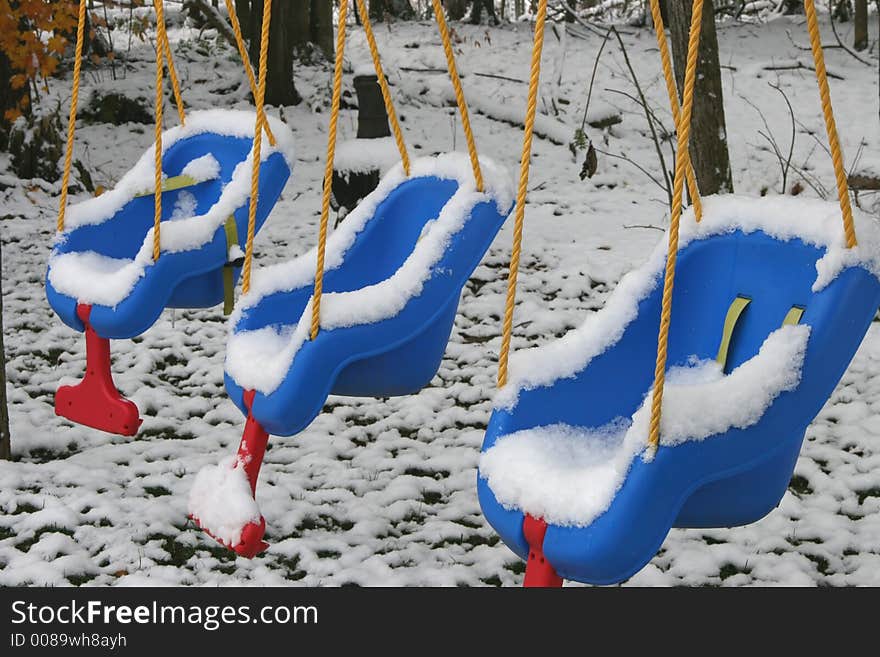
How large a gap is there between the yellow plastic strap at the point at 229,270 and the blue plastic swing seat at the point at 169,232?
11mm

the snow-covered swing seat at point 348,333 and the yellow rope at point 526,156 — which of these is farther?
the snow-covered swing seat at point 348,333

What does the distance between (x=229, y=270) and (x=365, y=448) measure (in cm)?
88

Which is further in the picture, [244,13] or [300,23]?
[244,13]

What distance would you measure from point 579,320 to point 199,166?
72.5 inches

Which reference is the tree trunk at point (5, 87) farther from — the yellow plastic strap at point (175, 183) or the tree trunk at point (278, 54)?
the yellow plastic strap at point (175, 183)

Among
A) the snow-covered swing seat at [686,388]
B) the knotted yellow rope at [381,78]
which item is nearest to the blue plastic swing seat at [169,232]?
the knotted yellow rope at [381,78]

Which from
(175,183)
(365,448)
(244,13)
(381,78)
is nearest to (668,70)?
(381,78)

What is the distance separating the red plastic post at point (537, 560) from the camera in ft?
Answer: 5.56

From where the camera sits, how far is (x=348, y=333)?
7.12ft

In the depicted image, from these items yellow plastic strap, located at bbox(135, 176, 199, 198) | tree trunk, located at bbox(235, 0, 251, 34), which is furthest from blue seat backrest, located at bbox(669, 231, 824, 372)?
tree trunk, located at bbox(235, 0, 251, 34)

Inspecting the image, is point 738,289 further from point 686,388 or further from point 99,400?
point 99,400

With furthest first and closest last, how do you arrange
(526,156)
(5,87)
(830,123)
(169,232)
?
(5,87), (169,232), (526,156), (830,123)

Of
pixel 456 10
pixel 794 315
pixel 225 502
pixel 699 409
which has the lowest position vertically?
pixel 225 502
